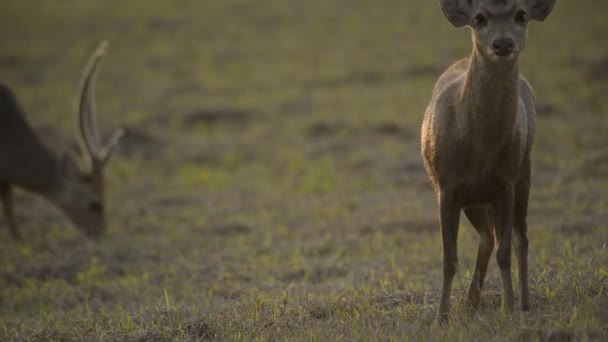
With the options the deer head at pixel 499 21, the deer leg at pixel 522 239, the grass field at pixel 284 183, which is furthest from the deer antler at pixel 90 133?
the deer head at pixel 499 21

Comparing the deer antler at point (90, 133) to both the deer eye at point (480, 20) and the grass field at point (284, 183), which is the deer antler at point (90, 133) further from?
the deer eye at point (480, 20)

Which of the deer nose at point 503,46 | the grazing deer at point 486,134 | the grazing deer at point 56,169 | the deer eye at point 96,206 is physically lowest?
the deer eye at point 96,206

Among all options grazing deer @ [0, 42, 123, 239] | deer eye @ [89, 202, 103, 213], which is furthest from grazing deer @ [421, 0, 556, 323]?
grazing deer @ [0, 42, 123, 239]

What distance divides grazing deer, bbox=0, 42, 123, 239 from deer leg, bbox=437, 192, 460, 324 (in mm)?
5694

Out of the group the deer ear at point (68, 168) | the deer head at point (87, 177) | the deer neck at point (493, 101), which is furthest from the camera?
the deer ear at point (68, 168)

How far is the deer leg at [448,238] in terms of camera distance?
4855 millimetres

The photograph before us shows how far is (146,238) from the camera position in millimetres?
8992

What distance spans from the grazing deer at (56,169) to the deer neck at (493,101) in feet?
19.8

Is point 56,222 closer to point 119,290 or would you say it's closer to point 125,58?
point 119,290

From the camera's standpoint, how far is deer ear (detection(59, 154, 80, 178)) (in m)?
9.72

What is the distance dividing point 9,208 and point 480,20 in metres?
7.02

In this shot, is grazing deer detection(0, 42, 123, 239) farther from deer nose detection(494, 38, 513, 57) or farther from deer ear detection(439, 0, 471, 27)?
deer nose detection(494, 38, 513, 57)

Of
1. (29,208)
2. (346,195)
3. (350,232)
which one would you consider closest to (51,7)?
(29,208)

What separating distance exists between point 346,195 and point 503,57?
21.1ft
